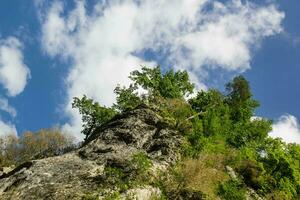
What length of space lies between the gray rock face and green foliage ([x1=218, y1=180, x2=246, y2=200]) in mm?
3430

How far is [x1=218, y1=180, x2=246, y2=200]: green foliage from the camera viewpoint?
2803cm

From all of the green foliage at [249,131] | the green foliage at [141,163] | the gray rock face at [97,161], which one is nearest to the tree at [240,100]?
the green foliage at [249,131]

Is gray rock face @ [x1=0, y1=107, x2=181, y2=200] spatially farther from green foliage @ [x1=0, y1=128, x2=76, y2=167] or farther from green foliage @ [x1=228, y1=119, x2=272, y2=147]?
green foliage @ [x1=0, y1=128, x2=76, y2=167]

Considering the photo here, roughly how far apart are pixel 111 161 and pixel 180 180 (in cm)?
393

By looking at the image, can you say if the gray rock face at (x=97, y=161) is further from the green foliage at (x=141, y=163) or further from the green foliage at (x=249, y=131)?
the green foliage at (x=249, y=131)

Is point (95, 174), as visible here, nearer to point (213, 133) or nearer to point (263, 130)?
point (213, 133)

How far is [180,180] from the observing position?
25.0 metres

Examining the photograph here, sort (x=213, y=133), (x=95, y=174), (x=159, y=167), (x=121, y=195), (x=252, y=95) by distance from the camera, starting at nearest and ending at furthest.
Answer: (x=121, y=195), (x=95, y=174), (x=159, y=167), (x=213, y=133), (x=252, y=95)

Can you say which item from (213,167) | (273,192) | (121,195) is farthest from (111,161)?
(273,192)

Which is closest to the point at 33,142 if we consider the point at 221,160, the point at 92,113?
the point at 92,113

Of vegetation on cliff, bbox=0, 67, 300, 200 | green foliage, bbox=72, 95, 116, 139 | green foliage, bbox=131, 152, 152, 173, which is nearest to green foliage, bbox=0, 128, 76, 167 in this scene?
green foliage, bbox=72, 95, 116, 139

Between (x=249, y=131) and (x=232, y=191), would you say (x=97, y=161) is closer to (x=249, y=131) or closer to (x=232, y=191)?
(x=232, y=191)

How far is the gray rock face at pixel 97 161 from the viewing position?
23.0 meters

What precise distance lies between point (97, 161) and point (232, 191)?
8.69 metres
